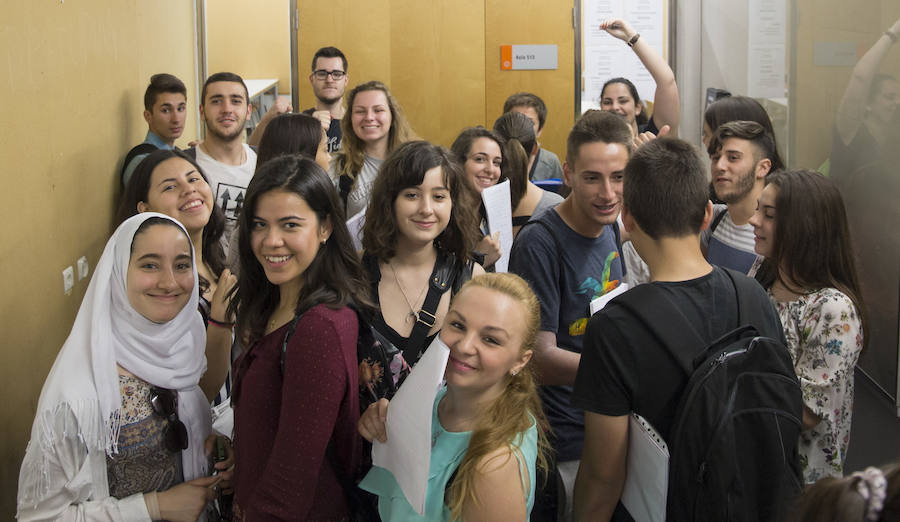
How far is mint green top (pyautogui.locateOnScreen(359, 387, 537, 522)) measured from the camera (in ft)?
5.17

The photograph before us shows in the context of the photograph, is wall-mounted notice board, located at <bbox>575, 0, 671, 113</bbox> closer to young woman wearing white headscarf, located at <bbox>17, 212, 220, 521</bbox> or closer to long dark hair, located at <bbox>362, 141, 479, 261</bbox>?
long dark hair, located at <bbox>362, 141, 479, 261</bbox>

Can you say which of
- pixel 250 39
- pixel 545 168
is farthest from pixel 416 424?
pixel 250 39

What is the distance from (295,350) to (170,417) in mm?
542

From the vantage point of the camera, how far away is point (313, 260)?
6.25ft

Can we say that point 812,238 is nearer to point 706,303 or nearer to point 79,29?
point 706,303

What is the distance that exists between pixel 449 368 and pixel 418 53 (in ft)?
19.5

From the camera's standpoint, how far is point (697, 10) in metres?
6.76

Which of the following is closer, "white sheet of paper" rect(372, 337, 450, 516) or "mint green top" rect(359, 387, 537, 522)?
"white sheet of paper" rect(372, 337, 450, 516)

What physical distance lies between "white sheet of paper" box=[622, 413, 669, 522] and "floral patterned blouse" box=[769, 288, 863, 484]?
2.44ft

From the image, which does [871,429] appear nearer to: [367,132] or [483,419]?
[483,419]

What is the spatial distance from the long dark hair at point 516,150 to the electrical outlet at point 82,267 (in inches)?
75.0

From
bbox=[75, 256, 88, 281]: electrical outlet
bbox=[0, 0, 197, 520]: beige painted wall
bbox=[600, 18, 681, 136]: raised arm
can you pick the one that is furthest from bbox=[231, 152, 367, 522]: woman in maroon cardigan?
bbox=[600, 18, 681, 136]: raised arm

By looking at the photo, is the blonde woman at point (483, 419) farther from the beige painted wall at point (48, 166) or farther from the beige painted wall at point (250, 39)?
the beige painted wall at point (250, 39)

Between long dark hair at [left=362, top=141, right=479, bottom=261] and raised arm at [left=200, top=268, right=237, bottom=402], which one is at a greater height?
long dark hair at [left=362, top=141, right=479, bottom=261]
